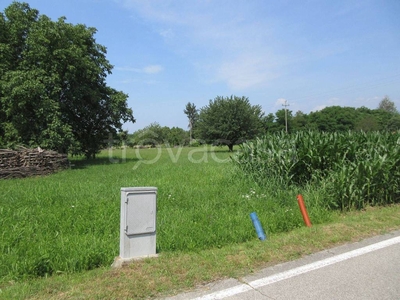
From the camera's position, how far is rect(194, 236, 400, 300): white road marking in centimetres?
324

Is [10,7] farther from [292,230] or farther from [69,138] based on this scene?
[292,230]

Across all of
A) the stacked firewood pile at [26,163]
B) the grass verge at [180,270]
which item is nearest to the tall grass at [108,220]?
the grass verge at [180,270]

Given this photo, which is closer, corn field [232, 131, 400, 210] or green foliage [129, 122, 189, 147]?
corn field [232, 131, 400, 210]

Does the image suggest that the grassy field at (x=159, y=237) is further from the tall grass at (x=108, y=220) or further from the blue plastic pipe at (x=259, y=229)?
the blue plastic pipe at (x=259, y=229)

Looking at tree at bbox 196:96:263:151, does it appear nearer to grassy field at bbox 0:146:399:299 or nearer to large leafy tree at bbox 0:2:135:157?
large leafy tree at bbox 0:2:135:157

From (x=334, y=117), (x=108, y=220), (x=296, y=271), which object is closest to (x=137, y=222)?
(x=108, y=220)

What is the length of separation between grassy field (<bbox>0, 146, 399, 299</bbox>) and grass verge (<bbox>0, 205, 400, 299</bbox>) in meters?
0.01

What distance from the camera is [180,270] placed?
3.81 meters

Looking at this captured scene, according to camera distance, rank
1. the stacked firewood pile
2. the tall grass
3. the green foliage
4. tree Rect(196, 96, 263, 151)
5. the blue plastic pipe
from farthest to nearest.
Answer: the green foliage
tree Rect(196, 96, 263, 151)
the stacked firewood pile
the blue plastic pipe
the tall grass

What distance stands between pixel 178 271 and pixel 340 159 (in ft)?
20.8

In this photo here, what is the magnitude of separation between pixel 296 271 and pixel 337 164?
4.91 m

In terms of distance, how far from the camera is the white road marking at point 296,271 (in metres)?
3.24

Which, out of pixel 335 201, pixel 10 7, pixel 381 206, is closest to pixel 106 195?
pixel 335 201

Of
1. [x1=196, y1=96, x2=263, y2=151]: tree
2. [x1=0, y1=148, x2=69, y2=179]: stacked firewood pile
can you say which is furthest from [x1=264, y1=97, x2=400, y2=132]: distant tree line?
[x1=0, y1=148, x2=69, y2=179]: stacked firewood pile
